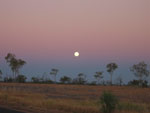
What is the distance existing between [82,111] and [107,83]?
8398cm

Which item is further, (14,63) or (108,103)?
(14,63)

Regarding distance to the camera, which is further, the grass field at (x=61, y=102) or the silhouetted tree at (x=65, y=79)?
the silhouetted tree at (x=65, y=79)

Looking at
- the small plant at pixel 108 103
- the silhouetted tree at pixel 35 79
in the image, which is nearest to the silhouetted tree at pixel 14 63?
the silhouetted tree at pixel 35 79

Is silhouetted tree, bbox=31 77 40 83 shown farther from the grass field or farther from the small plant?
the small plant

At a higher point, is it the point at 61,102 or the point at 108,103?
the point at 108,103

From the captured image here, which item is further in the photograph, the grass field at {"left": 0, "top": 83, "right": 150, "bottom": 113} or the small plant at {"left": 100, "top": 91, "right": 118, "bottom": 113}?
the grass field at {"left": 0, "top": 83, "right": 150, "bottom": 113}

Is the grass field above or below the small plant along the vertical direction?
below

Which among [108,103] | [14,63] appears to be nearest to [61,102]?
[108,103]

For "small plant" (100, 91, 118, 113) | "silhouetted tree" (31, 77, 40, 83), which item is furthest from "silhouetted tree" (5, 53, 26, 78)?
"small plant" (100, 91, 118, 113)

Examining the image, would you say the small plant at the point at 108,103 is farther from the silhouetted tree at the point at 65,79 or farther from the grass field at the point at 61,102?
the silhouetted tree at the point at 65,79

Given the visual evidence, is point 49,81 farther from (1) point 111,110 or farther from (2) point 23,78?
(1) point 111,110

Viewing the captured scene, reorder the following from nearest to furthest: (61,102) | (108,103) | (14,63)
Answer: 1. (108,103)
2. (61,102)
3. (14,63)

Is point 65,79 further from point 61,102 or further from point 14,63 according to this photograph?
point 61,102

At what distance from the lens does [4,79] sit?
106 m
